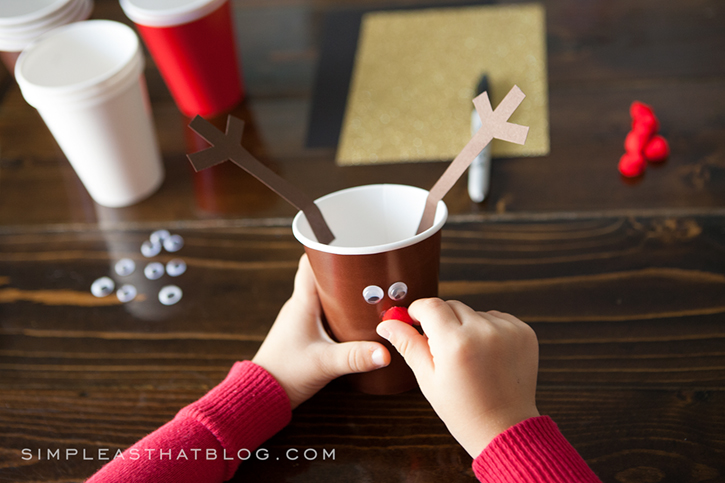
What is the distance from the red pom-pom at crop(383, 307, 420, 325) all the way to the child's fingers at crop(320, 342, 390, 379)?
0.10ft

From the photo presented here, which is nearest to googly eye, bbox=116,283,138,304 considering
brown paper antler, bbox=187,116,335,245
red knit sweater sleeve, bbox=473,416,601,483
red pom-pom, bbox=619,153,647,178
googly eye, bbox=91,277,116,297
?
googly eye, bbox=91,277,116,297

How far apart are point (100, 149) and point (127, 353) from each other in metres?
0.27

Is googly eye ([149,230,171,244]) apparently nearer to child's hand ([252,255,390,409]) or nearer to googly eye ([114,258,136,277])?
googly eye ([114,258,136,277])

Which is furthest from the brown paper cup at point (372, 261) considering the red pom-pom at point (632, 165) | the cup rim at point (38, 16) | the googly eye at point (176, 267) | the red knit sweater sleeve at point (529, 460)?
the cup rim at point (38, 16)

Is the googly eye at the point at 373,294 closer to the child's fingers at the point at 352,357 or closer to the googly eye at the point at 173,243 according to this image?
the child's fingers at the point at 352,357

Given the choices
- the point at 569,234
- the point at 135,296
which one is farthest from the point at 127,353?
the point at 569,234

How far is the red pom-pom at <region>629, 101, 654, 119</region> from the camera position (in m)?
0.75

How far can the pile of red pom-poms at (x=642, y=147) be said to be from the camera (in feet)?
2.33

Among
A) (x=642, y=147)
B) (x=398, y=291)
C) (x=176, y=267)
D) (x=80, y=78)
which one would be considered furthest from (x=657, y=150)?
(x=80, y=78)

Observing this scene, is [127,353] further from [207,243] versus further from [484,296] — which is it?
[484,296]

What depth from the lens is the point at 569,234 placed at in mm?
654

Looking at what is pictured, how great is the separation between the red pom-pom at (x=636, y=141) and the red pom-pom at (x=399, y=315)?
1.31 feet

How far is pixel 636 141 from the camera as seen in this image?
0.72 metres

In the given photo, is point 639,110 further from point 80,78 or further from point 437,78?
point 80,78
